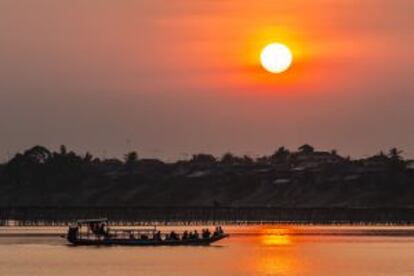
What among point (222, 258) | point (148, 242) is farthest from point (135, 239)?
point (222, 258)

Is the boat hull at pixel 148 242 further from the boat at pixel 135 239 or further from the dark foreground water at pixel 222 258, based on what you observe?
the dark foreground water at pixel 222 258

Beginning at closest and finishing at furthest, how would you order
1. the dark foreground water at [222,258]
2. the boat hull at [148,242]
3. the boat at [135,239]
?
the dark foreground water at [222,258] < the boat hull at [148,242] < the boat at [135,239]

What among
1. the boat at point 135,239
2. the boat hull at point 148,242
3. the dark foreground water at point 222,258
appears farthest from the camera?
the boat at point 135,239

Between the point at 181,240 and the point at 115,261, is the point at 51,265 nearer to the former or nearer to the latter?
the point at 115,261

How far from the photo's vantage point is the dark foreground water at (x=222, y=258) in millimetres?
117562

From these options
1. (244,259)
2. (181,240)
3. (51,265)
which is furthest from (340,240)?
(51,265)

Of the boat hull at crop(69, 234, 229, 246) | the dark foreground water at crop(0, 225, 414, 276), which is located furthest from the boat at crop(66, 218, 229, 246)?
the dark foreground water at crop(0, 225, 414, 276)

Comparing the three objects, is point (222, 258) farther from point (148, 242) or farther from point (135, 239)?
Result: point (135, 239)

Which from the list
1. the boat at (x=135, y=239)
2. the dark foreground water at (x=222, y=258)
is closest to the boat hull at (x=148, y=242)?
the boat at (x=135, y=239)

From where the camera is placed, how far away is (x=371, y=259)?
436 feet

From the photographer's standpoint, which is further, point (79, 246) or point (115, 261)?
point (79, 246)

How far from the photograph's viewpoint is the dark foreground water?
117562mm

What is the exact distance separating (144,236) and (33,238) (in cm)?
3485

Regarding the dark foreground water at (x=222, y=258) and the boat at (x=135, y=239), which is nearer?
the dark foreground water at (x=222, y=258)
